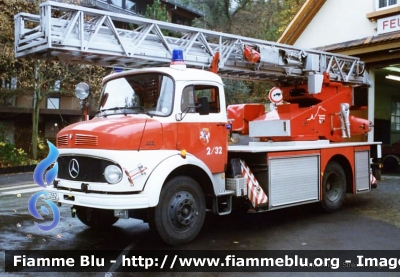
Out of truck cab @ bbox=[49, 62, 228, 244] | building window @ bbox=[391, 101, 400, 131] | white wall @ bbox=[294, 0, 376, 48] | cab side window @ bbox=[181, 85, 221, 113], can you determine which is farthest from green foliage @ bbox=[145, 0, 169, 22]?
cab side window @ bbox=[181, 85, 221, 113]

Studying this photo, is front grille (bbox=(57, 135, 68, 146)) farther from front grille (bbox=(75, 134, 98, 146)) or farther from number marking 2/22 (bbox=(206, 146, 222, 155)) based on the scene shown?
number marking 2/22 (bbox=(206, 146, 222, 155))

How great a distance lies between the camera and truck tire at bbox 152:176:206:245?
19.9 feet

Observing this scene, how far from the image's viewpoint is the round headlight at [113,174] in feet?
19.0

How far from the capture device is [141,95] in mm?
6773

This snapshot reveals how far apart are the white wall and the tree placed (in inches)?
372

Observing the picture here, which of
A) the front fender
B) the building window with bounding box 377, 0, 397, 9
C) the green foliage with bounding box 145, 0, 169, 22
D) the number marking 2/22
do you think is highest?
the green foliage with bounding box 145, 0, 169, 22

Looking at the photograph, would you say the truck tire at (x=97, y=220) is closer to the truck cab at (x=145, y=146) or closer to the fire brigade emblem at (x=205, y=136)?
the truck cab at (x=145, y=146)

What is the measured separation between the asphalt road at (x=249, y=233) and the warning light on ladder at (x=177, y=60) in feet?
8.86

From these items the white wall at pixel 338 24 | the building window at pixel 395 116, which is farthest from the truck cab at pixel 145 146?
the building window at pixel 395 116

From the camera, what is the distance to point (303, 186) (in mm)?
8164

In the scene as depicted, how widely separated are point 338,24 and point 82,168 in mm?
12034

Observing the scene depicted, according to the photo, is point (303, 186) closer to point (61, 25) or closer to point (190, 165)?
point (190, 165)

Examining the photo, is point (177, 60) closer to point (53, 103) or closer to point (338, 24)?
point (338, 24)

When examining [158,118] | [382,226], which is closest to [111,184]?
[158,118]
